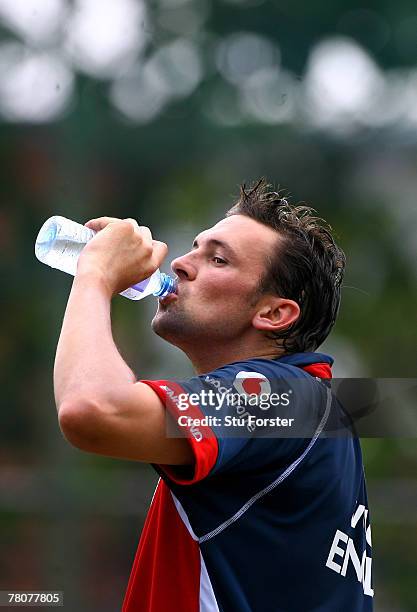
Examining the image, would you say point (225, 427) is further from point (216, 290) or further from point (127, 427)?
point (216, 290)

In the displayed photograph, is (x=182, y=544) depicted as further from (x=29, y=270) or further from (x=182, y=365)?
(x=29, y=270)

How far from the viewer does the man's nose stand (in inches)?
63.6

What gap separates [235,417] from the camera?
4.12 ft

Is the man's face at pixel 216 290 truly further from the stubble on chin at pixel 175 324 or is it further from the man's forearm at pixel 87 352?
the man's forearm at pixel 87 352

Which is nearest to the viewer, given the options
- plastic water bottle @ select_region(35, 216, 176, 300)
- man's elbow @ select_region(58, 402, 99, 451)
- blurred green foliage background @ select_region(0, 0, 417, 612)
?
man's elbow @ select_region(58, 402, 99, 451)

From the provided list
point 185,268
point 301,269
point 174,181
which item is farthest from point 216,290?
point 174,181

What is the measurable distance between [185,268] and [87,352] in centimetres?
44

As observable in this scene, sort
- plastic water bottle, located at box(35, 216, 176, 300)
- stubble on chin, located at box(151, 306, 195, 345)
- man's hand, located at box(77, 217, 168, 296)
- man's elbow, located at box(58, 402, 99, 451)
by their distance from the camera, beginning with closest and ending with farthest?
man's elbow, located at box(58, 402, 99, 451)
man's hand, located at box(77, 217, 168, 296)
stubble on chin, located at box(151, 306, 195, 345)
plastic water bottle, located at box(35, 216, 176, 300)

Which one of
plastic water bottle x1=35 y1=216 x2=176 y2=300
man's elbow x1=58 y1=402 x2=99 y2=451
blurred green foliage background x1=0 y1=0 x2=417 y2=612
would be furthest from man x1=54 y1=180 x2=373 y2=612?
blurred green foliage background x1=0 y1=0 x2=417 y2=612

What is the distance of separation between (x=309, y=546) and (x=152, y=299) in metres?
1.79

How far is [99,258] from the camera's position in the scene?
1.33 metres

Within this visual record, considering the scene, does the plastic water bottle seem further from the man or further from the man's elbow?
the man's elbow

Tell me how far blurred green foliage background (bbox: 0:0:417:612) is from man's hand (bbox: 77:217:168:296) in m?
1.63

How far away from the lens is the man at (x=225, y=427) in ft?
3.97
